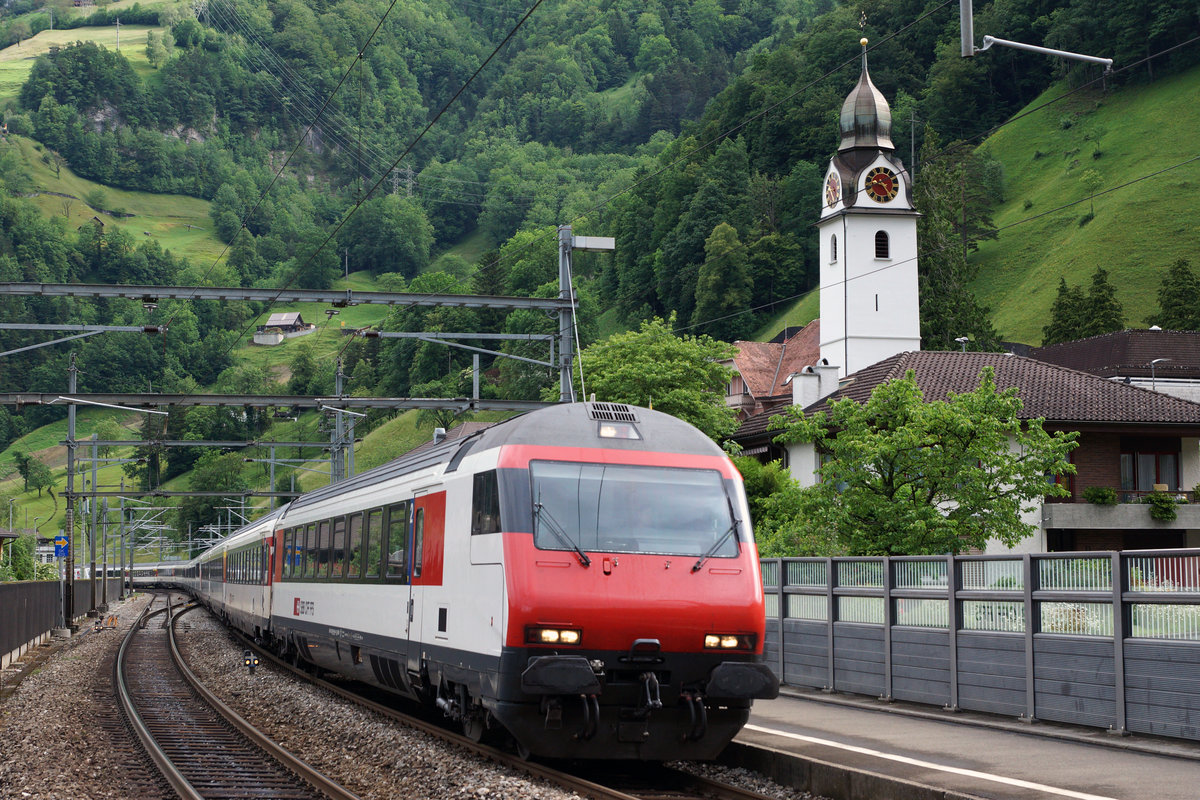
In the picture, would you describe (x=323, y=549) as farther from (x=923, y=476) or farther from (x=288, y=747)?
(x=923, y=476)

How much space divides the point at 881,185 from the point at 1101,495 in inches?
1359

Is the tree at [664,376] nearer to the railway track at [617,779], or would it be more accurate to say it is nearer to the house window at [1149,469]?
the house window at [1149,469]

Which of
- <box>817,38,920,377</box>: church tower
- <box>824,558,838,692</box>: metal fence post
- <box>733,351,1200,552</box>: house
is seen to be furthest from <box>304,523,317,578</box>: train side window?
<box>817,38,920,377</box>: church tower

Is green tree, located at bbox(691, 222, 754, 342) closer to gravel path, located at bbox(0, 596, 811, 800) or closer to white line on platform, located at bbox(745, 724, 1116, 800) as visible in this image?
gravel path, located at bbox(0, 596, 811, 800)

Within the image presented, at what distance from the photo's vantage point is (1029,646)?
13.6 meters

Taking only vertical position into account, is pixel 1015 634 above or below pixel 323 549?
below

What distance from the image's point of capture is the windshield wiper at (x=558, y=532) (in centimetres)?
1177

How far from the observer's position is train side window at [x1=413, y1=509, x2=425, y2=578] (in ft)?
47.6

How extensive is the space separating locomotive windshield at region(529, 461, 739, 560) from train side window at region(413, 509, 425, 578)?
9.21 ft

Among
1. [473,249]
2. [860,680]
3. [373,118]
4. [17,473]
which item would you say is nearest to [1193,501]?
[860,680]

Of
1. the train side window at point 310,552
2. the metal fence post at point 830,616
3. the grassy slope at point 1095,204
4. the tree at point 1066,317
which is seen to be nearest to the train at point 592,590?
the metal fence post at point 830,616

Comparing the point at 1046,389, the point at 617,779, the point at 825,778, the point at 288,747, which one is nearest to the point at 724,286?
the point at 1046,389

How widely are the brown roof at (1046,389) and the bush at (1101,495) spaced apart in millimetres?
2150

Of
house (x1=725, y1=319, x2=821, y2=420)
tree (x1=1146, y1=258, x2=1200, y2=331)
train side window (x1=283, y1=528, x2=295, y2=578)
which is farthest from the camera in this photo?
tree (x1=1146, y1=258, x2=1200, y2=331)
